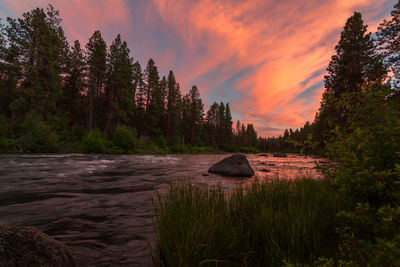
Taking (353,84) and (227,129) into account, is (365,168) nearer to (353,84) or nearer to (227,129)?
(353,84)

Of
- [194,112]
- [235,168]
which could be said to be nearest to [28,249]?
[235,168]

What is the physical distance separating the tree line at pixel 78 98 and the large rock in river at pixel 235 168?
24091 millimetres

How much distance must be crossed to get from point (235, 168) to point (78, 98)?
4917 centimetres

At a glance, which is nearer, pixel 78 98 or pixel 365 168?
pixel 365 168

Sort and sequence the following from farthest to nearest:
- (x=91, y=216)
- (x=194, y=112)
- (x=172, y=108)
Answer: (x=194, y=112), (x=172, y=108), (x=91, y=216)

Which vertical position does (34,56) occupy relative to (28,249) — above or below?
above

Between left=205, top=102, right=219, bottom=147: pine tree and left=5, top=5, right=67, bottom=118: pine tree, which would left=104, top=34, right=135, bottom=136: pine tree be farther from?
left=205, top=102, right=219, bottom=147: pine tree

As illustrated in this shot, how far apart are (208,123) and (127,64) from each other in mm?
49735

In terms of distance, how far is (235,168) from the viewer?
11.9m

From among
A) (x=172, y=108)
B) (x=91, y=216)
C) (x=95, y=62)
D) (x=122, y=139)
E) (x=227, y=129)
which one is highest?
(x=95, y=62)

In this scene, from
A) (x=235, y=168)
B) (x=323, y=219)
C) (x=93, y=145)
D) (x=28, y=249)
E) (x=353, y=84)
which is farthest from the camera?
(x=93, y=145)

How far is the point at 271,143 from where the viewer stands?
123625mm

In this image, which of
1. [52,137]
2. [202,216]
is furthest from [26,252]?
[52,137]

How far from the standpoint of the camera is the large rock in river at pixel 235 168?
11.6 metres
